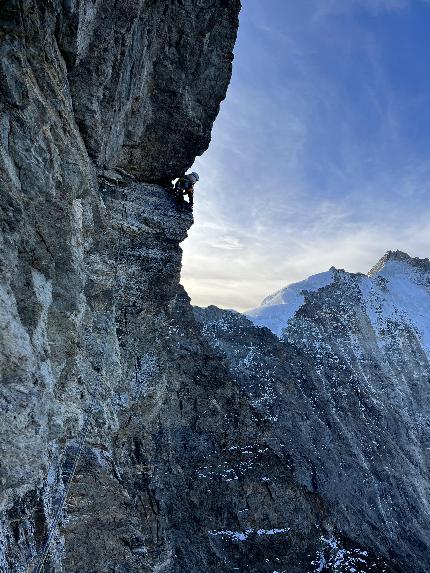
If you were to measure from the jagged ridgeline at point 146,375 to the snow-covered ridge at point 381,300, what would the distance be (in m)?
2.11

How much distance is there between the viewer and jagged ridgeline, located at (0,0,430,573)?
8703 mm

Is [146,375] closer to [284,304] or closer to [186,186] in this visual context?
[186,186]

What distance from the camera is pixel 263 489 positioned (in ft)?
78.5

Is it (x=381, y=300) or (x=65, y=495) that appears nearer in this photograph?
(x=65, y=495)

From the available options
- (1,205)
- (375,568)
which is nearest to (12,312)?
(1,205)

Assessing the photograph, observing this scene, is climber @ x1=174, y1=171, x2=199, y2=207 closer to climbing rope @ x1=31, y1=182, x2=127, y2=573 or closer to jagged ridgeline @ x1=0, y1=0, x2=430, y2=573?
jagged ridgeline @ x1=0, y1=0, x2=430, y2=573

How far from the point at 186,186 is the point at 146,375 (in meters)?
7.64

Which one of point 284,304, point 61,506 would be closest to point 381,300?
point 284,304

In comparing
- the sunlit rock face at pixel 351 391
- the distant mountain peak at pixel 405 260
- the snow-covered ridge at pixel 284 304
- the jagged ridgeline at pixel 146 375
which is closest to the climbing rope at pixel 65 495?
the jagged ridgeline at pixel 146 375

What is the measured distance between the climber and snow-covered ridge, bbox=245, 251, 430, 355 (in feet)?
63.5

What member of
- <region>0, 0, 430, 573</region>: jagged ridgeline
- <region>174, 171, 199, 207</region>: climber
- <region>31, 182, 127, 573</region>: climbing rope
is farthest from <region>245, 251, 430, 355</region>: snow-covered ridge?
<region>31, 182, 127, 573</region>: climbing rope

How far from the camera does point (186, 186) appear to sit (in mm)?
17109

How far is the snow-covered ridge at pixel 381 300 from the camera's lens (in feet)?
121

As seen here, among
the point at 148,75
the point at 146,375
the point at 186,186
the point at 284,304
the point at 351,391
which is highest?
the point at 148,75
